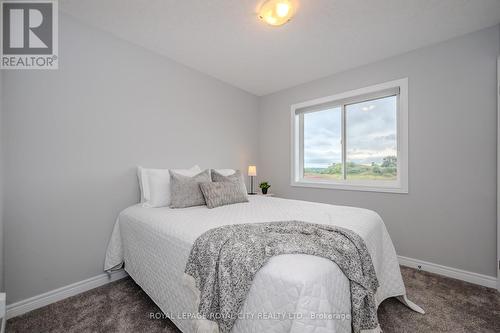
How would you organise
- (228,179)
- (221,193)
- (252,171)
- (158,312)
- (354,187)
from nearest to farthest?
(158,312), (221,193), (228,179), (354,187), (252,171)

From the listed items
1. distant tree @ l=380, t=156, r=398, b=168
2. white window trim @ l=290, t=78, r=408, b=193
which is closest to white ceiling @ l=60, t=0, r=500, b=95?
white window trim @ l=290, t=78, r=408, b=193

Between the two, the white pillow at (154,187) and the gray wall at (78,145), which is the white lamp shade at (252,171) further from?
the white pillow at (154,187)

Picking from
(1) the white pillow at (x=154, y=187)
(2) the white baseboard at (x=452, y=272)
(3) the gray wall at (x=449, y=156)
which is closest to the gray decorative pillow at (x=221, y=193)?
(1) the white pillow at (x=154, y=187)

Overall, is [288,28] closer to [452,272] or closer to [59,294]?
[452,272]

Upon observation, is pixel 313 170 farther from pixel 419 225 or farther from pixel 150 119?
pixel 150 119

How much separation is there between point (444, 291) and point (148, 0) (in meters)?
3.66

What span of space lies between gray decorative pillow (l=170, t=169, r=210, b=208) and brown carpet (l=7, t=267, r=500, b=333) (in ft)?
2.83

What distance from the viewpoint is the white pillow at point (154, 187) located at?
2.09 meters

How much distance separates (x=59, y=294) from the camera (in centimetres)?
179

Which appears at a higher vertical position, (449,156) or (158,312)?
(449,156)

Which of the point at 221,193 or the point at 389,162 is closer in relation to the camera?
the point at 221,193

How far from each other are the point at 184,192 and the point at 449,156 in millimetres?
2830

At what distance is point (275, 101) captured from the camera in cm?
379

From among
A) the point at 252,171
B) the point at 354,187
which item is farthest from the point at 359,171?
the point at 252,171
